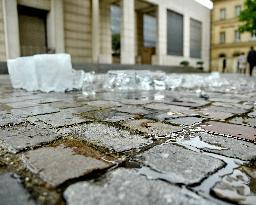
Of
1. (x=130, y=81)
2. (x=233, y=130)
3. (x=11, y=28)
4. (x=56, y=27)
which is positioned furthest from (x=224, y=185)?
(x=56, y=27)

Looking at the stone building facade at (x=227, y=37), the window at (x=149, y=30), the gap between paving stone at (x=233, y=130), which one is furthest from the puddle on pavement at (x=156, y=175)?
the stone building facade at (x=227, y=37)

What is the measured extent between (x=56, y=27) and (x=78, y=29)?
4.90 feet

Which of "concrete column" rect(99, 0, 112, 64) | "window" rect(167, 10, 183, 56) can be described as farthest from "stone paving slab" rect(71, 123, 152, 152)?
"window" rect(167, 10, 183, 56)

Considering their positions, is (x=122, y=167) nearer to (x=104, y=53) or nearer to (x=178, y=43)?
(x=104, y=53)

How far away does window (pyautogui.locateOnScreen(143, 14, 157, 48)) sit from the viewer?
2178cm

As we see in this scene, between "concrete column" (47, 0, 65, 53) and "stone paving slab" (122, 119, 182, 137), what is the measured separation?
11108 millimetres

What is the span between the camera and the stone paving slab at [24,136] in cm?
141

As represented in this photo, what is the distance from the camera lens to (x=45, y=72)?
15.0ft

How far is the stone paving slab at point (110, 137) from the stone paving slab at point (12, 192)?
0.53 m

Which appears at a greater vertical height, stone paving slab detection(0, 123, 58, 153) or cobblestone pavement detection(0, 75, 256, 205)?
stone paving slab detection(0, 123, 58, 153)

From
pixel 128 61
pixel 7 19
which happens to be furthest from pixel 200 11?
pixel 7 19

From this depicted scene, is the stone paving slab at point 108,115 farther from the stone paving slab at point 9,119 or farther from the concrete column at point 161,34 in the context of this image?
the concrete column at point 161,34

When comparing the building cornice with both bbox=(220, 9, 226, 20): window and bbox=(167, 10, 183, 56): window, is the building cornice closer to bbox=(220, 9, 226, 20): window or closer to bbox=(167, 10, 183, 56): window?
bbox=(220, 9, 226, 20): window

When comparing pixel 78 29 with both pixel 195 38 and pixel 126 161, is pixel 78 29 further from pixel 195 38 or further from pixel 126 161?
pixel 195 38
